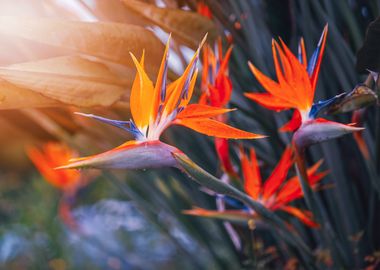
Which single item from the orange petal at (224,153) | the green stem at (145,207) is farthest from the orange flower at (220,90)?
the green stem at (145,207)

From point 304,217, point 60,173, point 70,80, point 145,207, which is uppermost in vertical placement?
point 70,80

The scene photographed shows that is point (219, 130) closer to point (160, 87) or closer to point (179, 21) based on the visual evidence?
point (160, 87)

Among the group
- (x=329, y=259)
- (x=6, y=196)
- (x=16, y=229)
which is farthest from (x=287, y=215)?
(x=6, y=196)

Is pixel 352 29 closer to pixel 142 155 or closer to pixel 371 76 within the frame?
pixel 371 76

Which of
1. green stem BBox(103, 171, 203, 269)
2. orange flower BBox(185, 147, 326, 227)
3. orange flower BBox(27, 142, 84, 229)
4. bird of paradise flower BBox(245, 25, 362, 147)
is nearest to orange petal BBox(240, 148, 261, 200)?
orange flower BBox(185, 147, 326, 227)

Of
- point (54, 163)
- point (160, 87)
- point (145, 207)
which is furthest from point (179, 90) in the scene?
point (54, 163)

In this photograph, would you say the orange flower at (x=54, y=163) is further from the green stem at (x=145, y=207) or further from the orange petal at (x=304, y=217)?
the orange petal at (x=304, y=217)

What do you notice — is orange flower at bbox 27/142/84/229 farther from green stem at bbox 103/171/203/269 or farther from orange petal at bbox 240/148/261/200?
orange petal at bbox 240/148/261/200

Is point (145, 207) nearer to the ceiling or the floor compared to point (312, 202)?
nearer to the floor

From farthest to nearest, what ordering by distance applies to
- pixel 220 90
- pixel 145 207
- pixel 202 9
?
1. pixel 145 207
2. pixel 202 9
3. pixel 220 90
